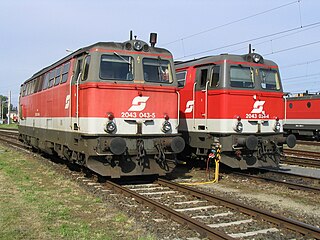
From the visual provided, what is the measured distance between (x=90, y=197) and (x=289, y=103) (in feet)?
82.1

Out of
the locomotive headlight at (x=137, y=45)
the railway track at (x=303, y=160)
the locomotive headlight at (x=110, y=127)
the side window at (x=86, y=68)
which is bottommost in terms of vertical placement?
the railway track at (x=303, y=160)

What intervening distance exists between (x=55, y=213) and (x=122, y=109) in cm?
356

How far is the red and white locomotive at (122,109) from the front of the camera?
995 cm

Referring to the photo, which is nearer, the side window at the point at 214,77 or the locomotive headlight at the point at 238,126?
the locomotive headlight at the point at 238,126

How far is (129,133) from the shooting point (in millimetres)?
10227

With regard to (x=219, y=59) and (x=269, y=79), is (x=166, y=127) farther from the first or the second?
(x=269, y=79)

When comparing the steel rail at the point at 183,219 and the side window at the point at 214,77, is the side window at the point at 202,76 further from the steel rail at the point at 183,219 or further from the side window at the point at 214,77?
the steel rail at the point at 183,219

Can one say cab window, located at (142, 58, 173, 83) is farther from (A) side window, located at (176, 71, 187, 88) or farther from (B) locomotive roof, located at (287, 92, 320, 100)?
(B) locomotive roof, located at (287, 92, 320, 100)

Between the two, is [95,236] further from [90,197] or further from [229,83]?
[229,83]

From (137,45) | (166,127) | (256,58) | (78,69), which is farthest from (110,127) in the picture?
(256,58)

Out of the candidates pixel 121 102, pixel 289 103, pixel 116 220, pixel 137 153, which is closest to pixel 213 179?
pixel 137 153

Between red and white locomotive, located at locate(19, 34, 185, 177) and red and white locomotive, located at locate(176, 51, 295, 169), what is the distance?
1900 millimetres

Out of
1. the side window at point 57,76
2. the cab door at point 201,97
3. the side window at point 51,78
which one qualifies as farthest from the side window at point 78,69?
the cab door at point 201,97

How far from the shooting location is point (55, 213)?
746cm
